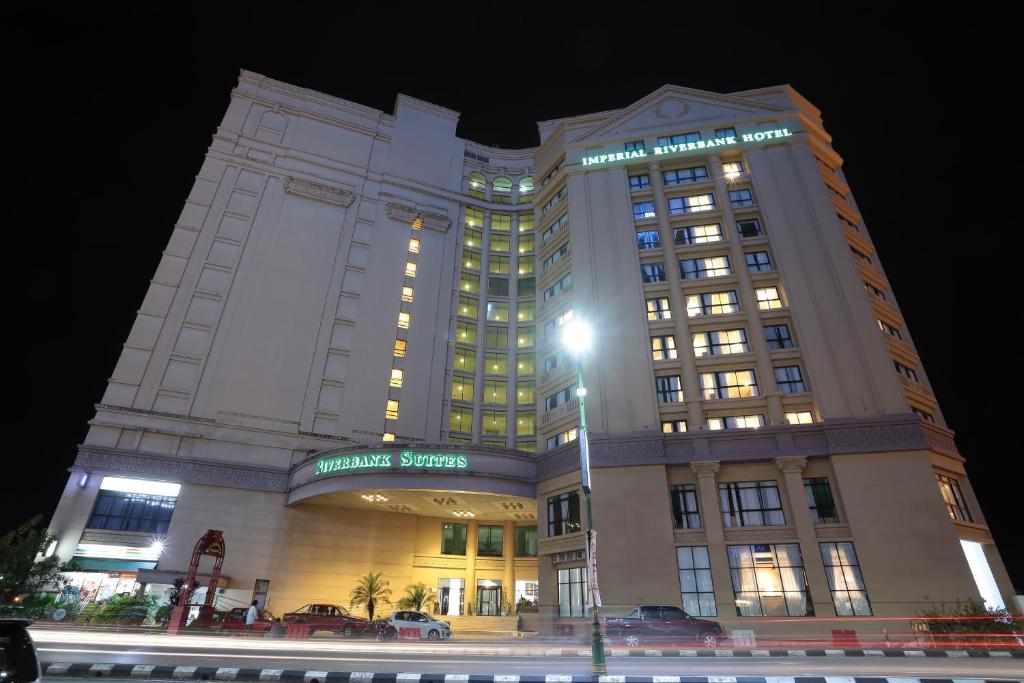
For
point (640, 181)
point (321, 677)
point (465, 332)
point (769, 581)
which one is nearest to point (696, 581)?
point (769, 581)

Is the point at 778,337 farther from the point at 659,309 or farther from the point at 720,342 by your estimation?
the point at 659,309

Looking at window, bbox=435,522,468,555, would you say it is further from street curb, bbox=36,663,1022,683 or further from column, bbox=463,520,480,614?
street curb, bbox=36,663,1022,683

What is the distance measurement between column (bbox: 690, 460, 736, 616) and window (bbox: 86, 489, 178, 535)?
39318 millimetres

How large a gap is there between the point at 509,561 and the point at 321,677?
40.1 m

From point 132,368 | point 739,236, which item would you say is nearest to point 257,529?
point 132,368

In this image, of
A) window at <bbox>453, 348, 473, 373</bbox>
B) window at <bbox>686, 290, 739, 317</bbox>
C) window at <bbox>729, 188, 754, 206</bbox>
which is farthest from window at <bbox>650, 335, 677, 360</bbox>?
window at <bbox>453, 348, 473, 373</bbox>

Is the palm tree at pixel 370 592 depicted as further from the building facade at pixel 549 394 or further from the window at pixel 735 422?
the window at pixel 735 422

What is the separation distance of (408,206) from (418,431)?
2591 centimetres

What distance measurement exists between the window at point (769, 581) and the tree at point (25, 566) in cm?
4389

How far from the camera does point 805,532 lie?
32125 mm

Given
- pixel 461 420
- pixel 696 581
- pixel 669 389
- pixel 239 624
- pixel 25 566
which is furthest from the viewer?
pixel 461 420

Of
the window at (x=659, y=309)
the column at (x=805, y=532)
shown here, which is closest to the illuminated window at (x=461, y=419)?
the window at (x=659, y=309)

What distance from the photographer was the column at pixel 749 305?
36188 millimetres

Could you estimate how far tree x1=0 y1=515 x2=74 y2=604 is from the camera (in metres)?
32.5
